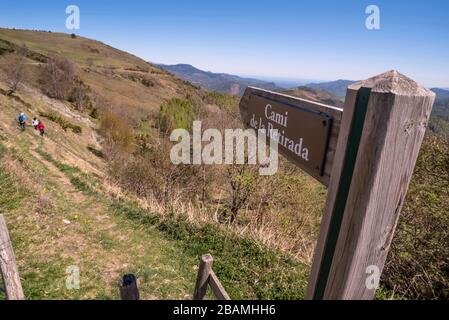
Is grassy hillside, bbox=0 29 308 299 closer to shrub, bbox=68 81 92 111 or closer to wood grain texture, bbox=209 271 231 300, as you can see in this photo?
wood grain texture, bbox=209 271 231 300

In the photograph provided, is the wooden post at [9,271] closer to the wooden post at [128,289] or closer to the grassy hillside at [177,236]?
the wooden post at [128,289]

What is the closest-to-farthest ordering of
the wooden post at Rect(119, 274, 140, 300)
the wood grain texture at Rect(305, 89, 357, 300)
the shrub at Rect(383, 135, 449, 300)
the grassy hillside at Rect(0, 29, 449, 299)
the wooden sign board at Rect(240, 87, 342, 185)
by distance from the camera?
1. the wood grain texture at Rect(305, 89, 357, 300)
2. the wooden sign board at Rect(240, 87, 342, 185)
3. the wooden post at Rect(119, 274, 140, 300)
4. the grassy hillside at Rect(0, 29, 449, 299)
5. the shrub at Rect(383, 135, 449, 300)

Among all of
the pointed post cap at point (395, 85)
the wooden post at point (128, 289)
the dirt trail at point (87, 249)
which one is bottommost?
the dirt trail at point (87, 249)

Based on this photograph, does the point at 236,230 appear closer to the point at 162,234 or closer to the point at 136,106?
the point at 162,234

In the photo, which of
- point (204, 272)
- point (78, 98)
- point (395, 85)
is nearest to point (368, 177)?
point (395, 85)

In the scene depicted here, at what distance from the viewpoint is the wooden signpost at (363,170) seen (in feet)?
3.45

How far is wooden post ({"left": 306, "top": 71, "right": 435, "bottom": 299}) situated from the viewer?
1.05 metres

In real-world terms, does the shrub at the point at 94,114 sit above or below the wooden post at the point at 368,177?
below

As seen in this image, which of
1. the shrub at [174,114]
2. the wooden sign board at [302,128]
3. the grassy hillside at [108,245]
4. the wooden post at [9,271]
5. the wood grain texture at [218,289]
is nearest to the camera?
the wooden sign board at [302,128]

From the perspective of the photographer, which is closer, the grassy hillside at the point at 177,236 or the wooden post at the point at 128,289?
the wooden post at the point at 128,289

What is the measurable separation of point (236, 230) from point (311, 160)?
5.25 meters

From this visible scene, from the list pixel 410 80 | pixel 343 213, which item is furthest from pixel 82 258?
pixel 410 80

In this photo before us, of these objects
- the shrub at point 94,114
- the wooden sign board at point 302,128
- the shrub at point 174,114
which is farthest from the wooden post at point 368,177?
the shrub at point 94,114


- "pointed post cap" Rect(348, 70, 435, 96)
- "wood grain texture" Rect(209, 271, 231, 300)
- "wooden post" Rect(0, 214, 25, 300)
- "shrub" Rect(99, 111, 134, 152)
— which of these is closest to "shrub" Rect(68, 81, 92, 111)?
"shrub" Rect(99, 111, 134, 152)
